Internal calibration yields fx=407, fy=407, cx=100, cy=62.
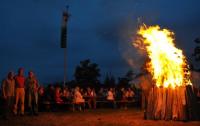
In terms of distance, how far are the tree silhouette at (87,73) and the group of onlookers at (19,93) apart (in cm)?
2831

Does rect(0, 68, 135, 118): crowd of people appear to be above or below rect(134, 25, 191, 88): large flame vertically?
below

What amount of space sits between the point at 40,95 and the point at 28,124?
25.4ft

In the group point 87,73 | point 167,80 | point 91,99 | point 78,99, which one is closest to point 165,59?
point 167,80

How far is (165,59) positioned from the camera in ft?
61.4

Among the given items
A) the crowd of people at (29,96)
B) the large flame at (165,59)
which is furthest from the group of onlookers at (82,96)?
the large flame at (165,59)

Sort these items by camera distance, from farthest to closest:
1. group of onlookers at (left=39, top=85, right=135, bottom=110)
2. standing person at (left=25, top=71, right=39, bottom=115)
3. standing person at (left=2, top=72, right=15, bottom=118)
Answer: group of onlookers at (left=39, top=85, right=135, bottom=110), standing person at (left=25, top=71, right=39, bottom=115), standing person at (left=2, top=72, right=15, bottom=118)

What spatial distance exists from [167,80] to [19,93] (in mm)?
6803

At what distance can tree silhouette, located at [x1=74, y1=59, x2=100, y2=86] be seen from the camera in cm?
4912

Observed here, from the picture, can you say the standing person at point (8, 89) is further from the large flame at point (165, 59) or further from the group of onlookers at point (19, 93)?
the large flame at point (165, 59)

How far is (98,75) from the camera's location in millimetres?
49406

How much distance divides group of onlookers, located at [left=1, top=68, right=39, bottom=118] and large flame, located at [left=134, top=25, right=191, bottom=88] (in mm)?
5849

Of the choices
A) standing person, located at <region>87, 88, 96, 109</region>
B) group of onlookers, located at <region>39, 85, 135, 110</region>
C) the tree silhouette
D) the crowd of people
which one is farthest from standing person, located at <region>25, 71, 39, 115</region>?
the tree silhouette

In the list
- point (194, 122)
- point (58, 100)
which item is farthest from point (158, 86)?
point (58, 100)

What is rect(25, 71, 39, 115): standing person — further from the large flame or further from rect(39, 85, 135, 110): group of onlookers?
the large flame
